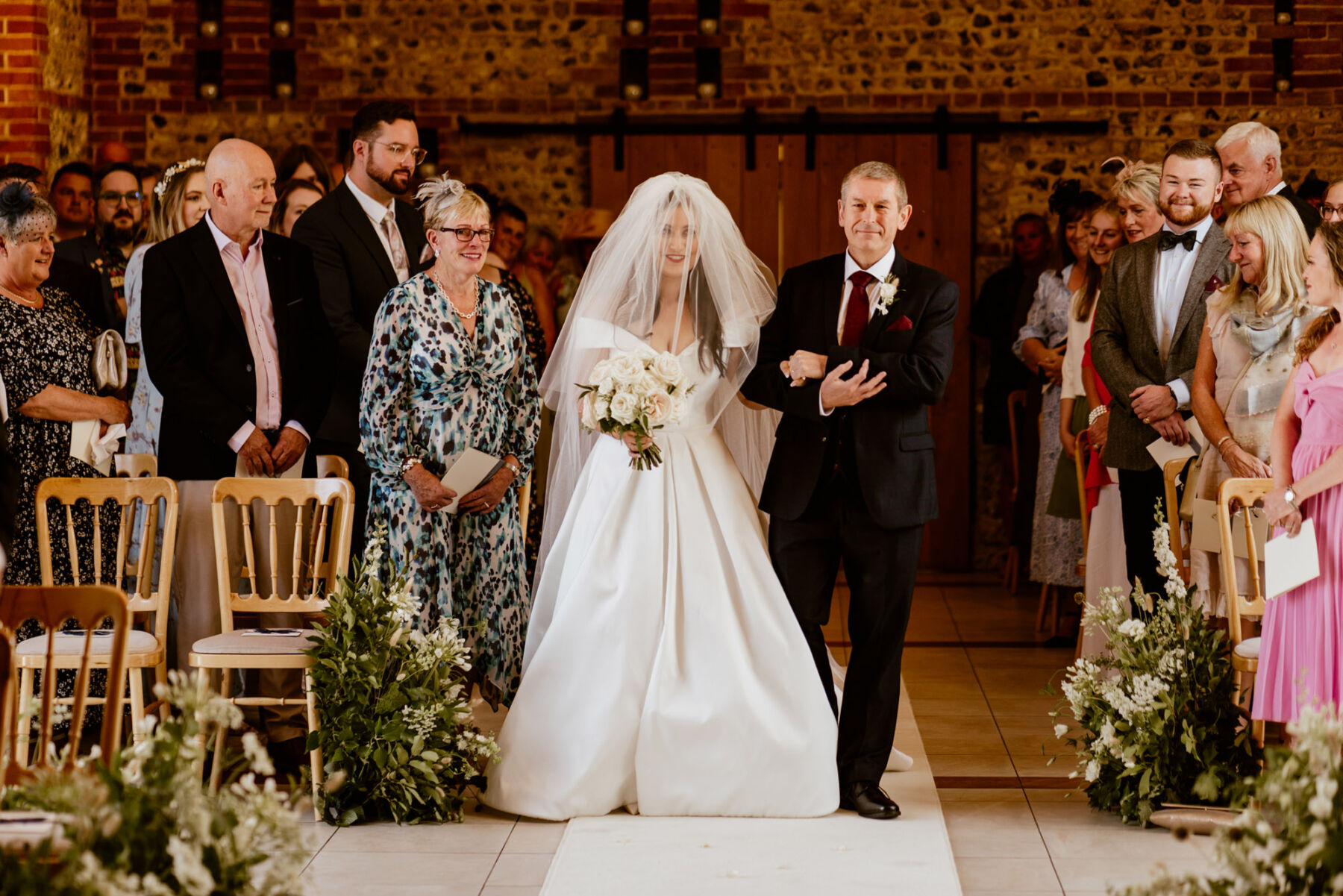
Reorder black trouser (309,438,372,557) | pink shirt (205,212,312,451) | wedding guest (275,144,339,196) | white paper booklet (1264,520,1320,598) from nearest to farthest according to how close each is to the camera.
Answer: white paper booklet (1264,520,1320,598) → pink shirt (205,212,312,451) → black trouser (309,438,372,557) → wedding guest (275,144,339,196)

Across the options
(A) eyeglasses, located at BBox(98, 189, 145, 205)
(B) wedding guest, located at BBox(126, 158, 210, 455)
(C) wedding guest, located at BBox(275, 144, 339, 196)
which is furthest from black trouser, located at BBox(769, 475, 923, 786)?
(A) eyeglasses, located at BBox(98, 189, 145, 205)

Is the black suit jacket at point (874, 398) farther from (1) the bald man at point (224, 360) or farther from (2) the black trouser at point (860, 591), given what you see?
(1) the bald man at point (224, 360)

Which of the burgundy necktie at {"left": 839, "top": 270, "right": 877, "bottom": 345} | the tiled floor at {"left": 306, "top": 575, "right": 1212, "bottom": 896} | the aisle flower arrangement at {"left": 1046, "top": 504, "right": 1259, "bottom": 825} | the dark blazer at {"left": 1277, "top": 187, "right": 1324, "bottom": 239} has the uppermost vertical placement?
the dark blazer at {"left": 1277, "top": 187, "right": 1324, "bottom": 239}

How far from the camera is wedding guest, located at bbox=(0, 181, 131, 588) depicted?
471cm

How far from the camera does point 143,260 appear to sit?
495 cm

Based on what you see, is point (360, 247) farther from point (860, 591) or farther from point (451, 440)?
point (860, 591)

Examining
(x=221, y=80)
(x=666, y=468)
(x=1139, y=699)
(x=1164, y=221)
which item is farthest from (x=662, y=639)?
(x=221, y=80)

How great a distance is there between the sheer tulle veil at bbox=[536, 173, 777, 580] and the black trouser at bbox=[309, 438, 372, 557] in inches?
38.9

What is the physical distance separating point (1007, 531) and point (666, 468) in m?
4.85

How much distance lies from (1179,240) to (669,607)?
86.8 inches

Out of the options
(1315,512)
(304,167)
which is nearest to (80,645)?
(304,167)

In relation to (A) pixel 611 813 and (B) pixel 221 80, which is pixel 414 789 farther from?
(B) pixel 221 80

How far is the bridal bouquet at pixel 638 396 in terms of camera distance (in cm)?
402

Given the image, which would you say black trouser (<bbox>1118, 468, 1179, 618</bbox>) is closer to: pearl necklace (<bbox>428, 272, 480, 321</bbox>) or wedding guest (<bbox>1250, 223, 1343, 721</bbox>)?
wedding guest (<bbox>1250, 223, 1343, 721</bbox>)
